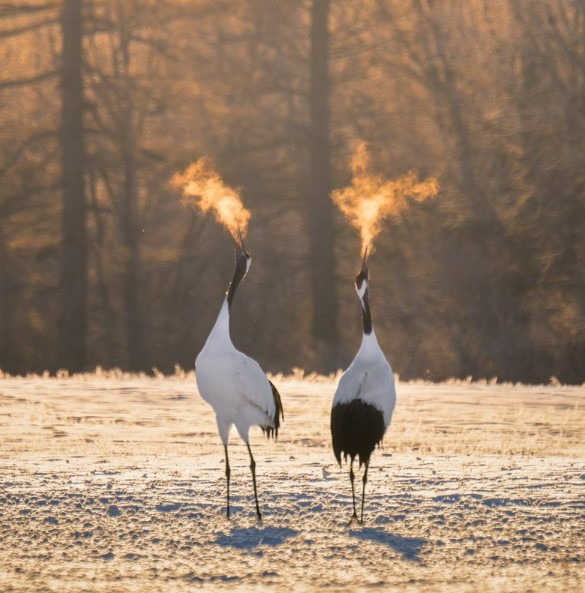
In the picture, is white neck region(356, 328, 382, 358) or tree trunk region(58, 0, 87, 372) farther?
tree trunk region(58, 0, 87, 372)

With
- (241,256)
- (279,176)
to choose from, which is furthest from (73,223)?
(241,256)

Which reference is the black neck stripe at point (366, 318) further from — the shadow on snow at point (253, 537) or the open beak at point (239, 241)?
the shadow on snow at point (253, 537)

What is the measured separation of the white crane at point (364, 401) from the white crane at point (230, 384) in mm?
544

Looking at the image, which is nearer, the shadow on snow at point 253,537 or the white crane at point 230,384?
the shadow on snow at point 253,537

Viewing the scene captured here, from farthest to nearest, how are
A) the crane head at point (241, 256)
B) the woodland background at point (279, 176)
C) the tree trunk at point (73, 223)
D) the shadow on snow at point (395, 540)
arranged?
the woodland background at point (279, 176), the tree trunk at point (73, 223), the crane head at point (241, 256), the shadow on snow at point (395, 540)

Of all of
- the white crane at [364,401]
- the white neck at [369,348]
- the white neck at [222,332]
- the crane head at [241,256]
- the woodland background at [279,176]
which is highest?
the woodland background at [279,176]

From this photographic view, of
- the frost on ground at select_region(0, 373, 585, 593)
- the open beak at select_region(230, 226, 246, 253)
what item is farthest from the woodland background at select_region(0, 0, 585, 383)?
the open beak at select_region(230, 226, 246, 253)

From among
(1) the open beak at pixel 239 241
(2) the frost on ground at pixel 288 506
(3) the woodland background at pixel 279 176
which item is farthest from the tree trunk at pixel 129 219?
(1) the open beak at pixel 239 241

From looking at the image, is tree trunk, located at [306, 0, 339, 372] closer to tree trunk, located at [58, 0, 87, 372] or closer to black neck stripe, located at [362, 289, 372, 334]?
tree trunk, located at [58, 0, 87, 372]

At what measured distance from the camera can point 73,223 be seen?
72.0 ft

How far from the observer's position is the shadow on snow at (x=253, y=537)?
8008 millimetres

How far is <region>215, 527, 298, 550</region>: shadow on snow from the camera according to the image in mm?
8008

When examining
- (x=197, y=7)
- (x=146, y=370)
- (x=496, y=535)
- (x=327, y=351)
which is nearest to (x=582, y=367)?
(x=327, y=351)

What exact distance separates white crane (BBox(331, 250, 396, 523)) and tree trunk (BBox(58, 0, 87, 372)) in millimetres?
13361
